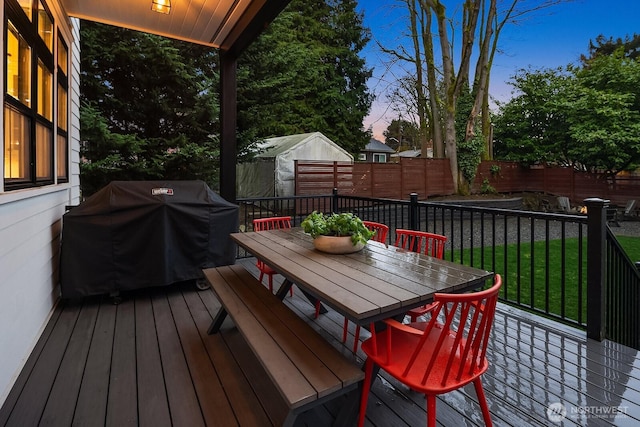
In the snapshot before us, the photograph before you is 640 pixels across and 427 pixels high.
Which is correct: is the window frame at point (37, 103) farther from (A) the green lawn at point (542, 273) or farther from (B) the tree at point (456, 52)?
(B) the tree at point (456, 52)

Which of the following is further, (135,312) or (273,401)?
(135,312)

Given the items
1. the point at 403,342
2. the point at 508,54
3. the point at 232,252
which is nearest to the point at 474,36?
the point at 508,54

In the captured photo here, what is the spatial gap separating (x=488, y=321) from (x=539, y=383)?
0.89 metres

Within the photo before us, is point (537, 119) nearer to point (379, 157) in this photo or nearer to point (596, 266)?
point (379, 157)

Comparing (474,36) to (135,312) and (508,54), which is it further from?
(135,312)

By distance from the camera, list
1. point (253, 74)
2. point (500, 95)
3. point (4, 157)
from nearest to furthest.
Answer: point (4, 157), point (253, 74), point (500, 95)

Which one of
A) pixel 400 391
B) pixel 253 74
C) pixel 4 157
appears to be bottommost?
pixel 400 391

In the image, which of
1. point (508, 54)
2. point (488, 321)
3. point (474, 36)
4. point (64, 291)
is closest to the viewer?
point (488, 321)

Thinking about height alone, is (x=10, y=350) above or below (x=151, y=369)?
above

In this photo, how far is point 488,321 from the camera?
4.46 feet

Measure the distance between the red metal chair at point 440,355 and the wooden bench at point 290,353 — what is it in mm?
146

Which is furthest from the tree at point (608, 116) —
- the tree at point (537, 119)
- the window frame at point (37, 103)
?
the window frame at point (37, 103)

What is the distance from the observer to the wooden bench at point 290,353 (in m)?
1.25

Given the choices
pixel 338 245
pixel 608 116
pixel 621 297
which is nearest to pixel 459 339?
pixel 338 245
